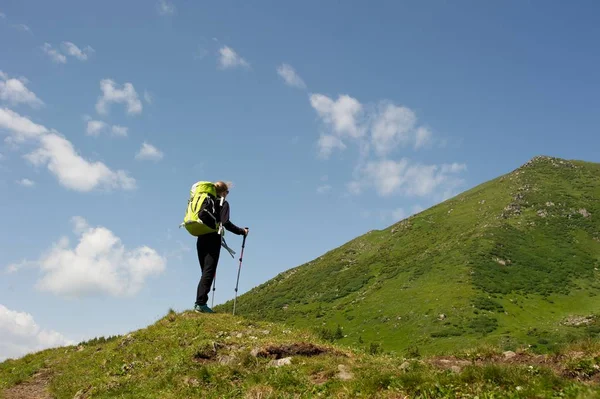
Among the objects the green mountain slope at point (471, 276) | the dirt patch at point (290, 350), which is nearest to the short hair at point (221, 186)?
the dirt patch at point (290, 350)

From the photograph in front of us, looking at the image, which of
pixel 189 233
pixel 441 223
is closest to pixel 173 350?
pixel 189 233

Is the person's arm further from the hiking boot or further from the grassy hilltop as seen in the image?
the grassy hilltop

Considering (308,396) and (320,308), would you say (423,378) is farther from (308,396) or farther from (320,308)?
(320,308)

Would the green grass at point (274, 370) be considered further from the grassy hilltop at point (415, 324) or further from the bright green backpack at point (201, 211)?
the bright green backpack at point (201, 211)

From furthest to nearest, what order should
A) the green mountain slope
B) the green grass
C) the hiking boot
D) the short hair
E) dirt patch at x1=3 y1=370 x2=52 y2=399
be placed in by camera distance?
the green mountain slope < the hiking boot < the short hair < dirt patch at x1=3 y1=370 x2=52 y2=399 < the green grass

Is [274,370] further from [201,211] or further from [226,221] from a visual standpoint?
[226,221]

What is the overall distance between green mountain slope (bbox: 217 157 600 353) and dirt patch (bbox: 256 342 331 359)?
36.2m

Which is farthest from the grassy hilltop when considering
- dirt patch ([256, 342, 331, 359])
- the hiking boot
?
the hiking boot

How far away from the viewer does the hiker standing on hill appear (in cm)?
1442

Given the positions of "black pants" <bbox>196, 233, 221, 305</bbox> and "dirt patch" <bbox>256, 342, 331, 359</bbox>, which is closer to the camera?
"dirt patch" <bbox>256, 342, 331, 359</bbox>

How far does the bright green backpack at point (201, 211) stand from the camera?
13.9 meters

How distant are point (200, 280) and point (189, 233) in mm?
1562

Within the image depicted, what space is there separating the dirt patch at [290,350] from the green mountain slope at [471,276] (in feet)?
119

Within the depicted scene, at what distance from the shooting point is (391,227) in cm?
14188
